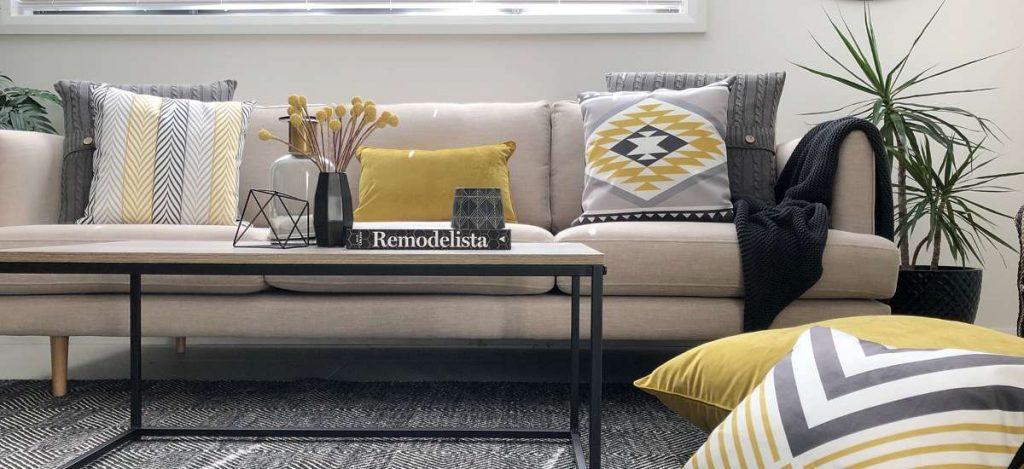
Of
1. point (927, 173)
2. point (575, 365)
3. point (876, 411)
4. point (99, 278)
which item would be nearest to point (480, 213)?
point (575, 365)

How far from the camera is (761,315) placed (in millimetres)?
1907

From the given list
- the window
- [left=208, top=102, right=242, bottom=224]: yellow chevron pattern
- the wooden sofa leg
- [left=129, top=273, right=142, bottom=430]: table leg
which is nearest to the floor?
the wooden sofa leg

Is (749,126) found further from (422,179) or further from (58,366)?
Result: (58,366)

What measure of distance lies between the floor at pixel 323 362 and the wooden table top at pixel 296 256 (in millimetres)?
986

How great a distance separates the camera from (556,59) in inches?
120

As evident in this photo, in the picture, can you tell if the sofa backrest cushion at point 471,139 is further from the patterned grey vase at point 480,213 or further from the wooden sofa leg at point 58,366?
the patterned grey vase at point 480,213

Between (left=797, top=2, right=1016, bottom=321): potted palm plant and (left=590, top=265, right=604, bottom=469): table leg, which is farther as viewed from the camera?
(left=797, top=2, right=1016, bottom=321): potted palm plant

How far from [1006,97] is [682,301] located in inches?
73.8

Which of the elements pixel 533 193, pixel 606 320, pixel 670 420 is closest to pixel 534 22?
pixel 533 193

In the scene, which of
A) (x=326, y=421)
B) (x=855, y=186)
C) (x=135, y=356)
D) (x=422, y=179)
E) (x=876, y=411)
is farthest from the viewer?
(x=422, y=179)

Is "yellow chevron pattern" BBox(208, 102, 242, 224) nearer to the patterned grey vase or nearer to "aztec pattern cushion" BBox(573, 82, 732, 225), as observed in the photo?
"aztec pattern cushion" BBox(573, 82, 732, 225)

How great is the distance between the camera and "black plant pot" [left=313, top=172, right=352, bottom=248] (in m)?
1.49

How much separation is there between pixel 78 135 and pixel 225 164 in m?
0.54

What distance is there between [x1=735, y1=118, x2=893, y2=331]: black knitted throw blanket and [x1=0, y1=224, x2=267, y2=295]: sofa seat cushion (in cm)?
123
